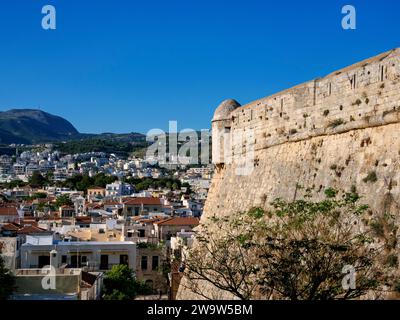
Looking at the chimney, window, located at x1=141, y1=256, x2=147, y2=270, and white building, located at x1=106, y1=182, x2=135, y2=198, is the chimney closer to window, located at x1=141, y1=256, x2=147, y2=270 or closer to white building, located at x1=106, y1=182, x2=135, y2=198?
window, located at x1=141, y1=256, x2=147, y2=270

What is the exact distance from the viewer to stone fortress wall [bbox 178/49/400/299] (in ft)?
45.7

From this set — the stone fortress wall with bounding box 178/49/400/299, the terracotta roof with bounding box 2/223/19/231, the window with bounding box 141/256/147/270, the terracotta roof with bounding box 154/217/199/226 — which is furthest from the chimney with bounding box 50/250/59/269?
the terracotta roof with bounding box 154/217/199/226

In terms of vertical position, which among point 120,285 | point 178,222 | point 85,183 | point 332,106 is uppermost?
point 85,183

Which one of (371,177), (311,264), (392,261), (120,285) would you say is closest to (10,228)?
(120,285)

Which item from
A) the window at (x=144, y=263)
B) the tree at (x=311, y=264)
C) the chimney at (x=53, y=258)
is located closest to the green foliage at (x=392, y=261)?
the tree at (x=311, y=264)

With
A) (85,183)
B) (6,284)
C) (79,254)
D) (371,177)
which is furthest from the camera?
(85,183)

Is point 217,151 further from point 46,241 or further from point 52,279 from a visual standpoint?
point 46,241

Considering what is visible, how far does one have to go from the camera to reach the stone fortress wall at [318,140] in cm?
1392

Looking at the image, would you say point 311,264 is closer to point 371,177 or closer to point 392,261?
point 392,261

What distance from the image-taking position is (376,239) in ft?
40.4

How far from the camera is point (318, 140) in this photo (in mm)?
17578
